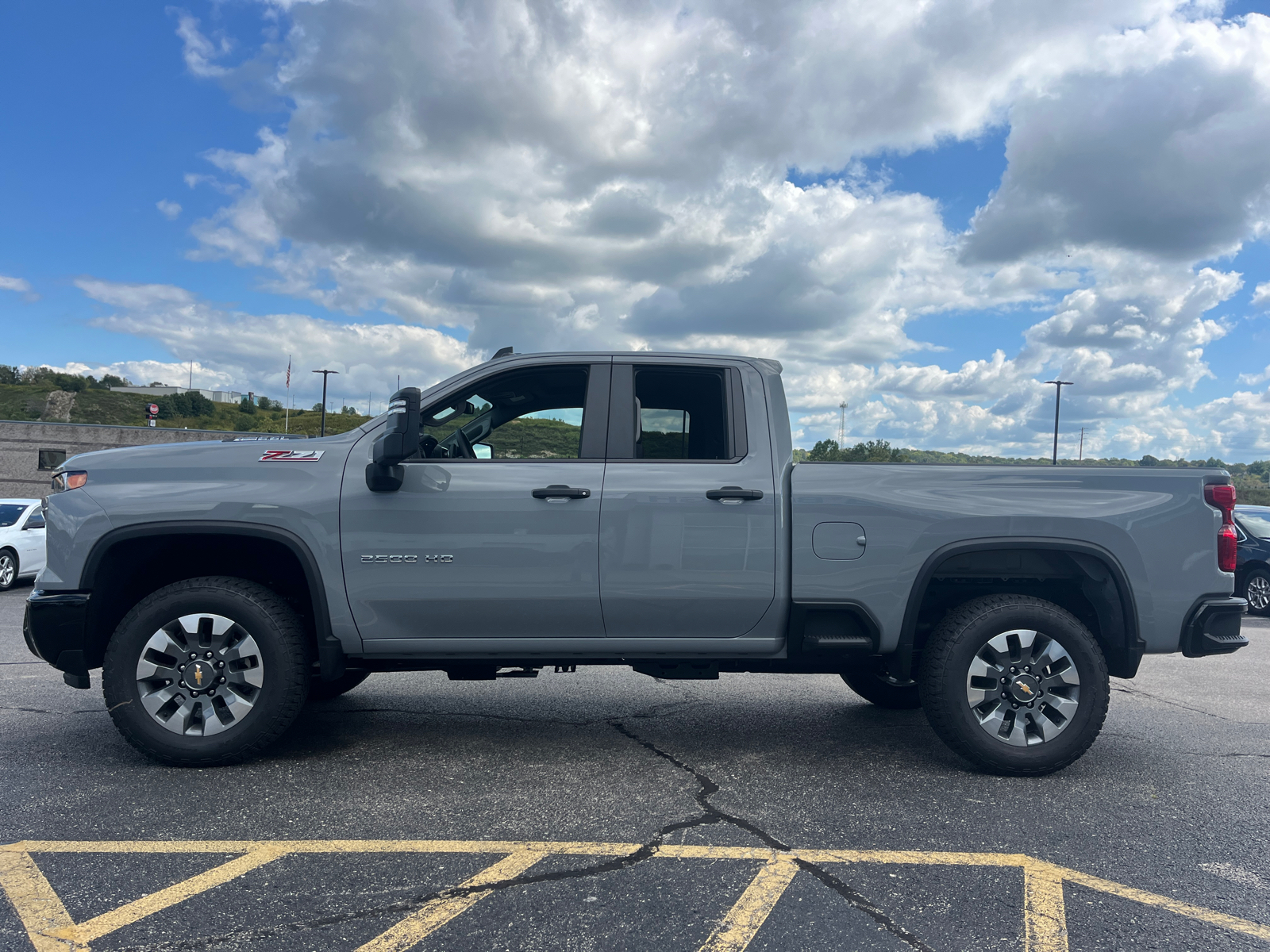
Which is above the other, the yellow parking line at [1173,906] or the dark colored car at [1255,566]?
the dark colored car at [1255,566]

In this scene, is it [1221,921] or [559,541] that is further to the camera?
[559,541]

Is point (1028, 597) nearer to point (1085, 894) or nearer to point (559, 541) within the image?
point (1085, 894)

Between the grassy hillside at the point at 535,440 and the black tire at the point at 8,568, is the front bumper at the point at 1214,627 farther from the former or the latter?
the black tire at the point at 8,568

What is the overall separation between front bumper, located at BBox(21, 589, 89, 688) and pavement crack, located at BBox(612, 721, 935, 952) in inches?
113

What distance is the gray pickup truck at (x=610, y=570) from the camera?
14.2 ft

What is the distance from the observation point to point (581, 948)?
2.65m

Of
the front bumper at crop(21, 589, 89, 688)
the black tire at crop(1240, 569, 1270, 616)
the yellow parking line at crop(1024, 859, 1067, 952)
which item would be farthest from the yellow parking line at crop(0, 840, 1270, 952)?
the black tire at crop(1240, 569, 1270, 616)

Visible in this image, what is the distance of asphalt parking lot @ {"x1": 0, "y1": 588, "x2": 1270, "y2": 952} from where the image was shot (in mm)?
2805

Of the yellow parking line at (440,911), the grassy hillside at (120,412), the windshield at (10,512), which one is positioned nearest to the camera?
the yellow parking line at (440,911)

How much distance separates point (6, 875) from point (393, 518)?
2.01 meters

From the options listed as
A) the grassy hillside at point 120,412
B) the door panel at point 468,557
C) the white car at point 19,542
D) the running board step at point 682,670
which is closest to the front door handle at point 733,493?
the door panel at point 468,557

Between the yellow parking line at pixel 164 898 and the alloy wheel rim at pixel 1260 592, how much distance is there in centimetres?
1406

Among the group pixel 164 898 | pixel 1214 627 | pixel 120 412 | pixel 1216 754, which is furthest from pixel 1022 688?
pixel 120 412

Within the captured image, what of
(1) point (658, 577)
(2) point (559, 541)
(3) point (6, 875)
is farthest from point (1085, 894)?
(3) point (6, 875)
